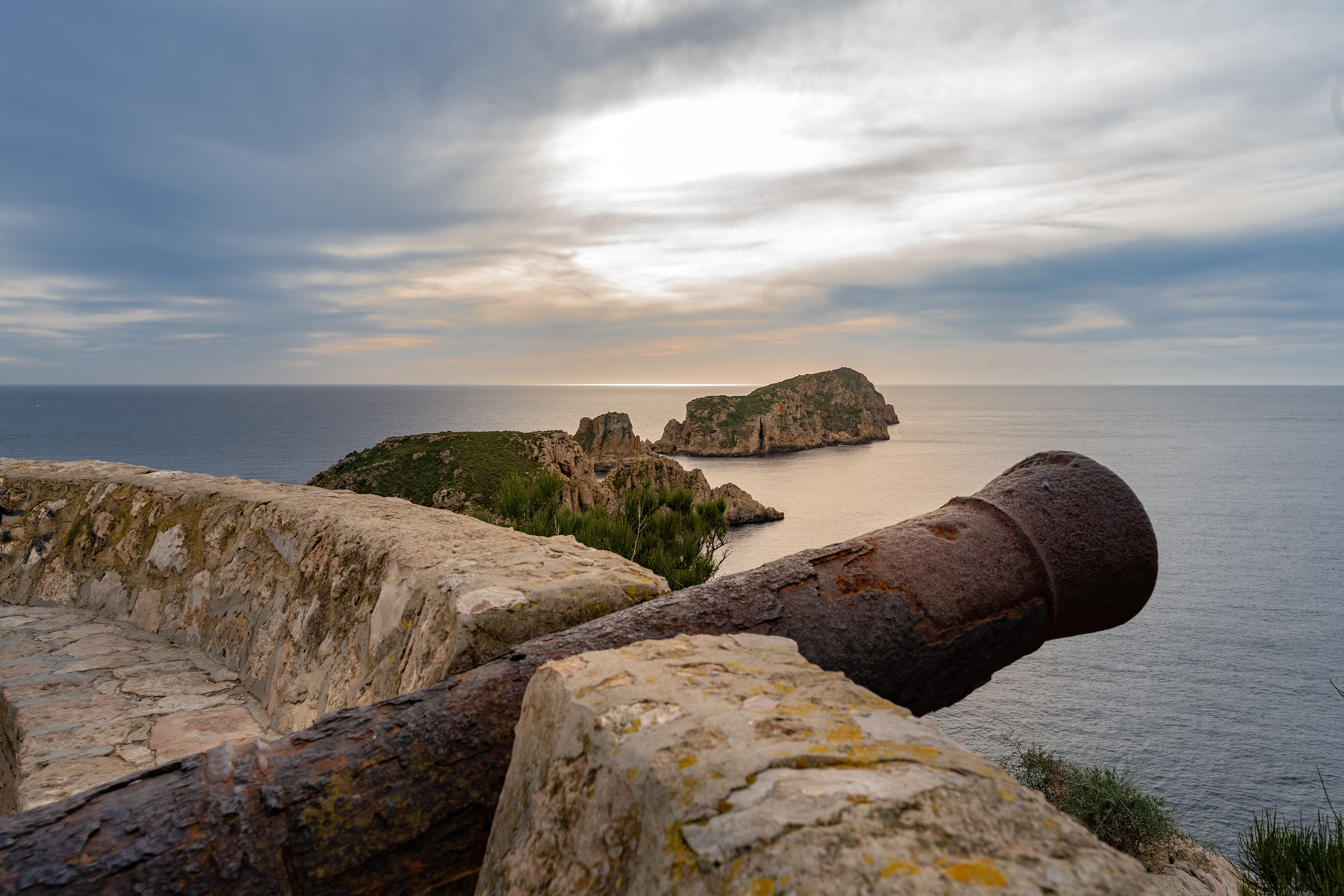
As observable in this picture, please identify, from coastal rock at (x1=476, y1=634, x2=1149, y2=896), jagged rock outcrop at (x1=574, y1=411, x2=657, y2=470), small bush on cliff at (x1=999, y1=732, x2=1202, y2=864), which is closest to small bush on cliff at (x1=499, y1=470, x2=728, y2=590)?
coastal rock at (x1=476, y1=634, x2=1149, y2=896)

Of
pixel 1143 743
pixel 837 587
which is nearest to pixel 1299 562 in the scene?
pixel 1143 743

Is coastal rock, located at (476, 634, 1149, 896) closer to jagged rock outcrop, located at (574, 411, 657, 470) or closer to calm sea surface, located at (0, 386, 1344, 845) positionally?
calm sea surface, located at (0, 386, 1344, 845)

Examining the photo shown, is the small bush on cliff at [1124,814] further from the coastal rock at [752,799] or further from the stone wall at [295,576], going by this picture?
the coastal rock at [752,799]

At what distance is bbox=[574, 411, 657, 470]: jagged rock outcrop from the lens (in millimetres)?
89438

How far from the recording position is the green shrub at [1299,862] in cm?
666

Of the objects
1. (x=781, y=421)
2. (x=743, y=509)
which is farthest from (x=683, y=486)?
(x=781, y=421)

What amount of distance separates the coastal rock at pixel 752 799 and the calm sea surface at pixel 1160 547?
15909 mm

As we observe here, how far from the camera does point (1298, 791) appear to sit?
846 inches

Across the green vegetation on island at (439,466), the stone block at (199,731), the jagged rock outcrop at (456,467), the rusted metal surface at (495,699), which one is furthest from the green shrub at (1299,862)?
the green vegetation on island at (439,466)

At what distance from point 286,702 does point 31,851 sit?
253 cm

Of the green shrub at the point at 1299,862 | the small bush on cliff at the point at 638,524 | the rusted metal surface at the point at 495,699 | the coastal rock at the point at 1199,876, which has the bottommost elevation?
the coastal rock at the point at 1199,876

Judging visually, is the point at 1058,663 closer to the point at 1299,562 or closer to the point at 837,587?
the point at 1299,562

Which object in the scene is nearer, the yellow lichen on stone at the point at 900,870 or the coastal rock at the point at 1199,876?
the yellow lichen on stone at the point at 900,870

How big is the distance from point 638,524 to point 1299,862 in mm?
8928
